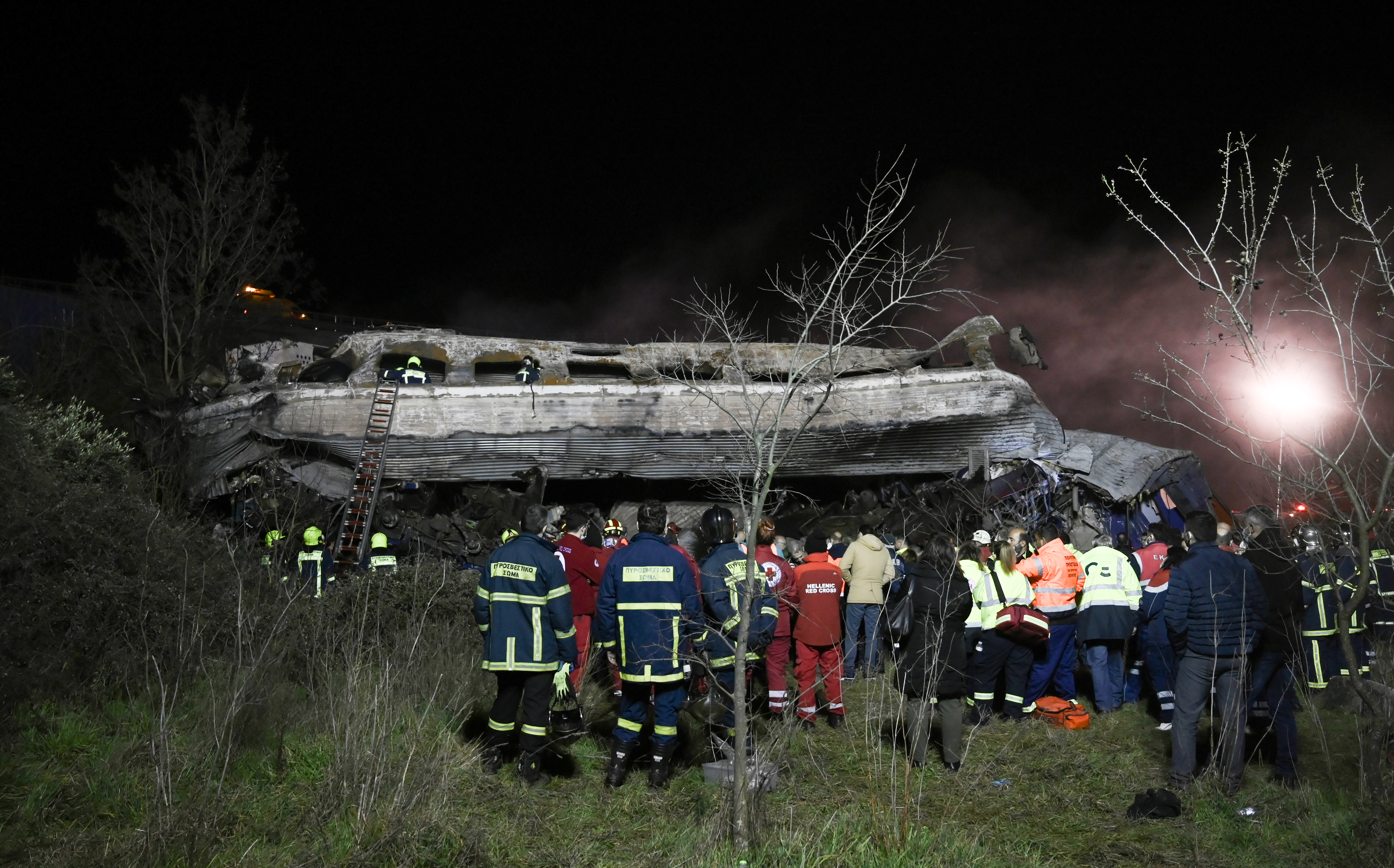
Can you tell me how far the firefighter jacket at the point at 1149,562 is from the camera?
307 inches

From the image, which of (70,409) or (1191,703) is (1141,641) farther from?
(70,409)

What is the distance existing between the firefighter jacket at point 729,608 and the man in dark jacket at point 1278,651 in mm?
3039

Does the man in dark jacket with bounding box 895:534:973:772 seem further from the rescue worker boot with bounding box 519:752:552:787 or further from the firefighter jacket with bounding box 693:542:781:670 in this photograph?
the rescue worker boot with bounding box 519:752:552:787

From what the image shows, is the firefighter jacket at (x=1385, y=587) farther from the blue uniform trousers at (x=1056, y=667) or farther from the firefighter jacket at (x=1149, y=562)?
the blue uniform trousers at (x=1056, y=667)

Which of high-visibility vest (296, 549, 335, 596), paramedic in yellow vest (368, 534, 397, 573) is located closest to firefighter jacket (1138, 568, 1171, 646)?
paramedic in yellow vest (368, 534, 397, 573)

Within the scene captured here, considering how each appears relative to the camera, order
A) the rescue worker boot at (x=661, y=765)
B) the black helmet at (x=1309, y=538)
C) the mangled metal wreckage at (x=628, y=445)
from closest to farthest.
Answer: the rescue worker boot at (x=661, y=765), the black helmet at (x=1309, y=538), the mangled metal wreckage at (x=628, y=445)

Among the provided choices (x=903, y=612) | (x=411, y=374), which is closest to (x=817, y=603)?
(x=903, y=612)

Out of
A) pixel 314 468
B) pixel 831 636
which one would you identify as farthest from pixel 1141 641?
pixel 314 468

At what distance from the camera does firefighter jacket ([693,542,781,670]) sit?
5715mm

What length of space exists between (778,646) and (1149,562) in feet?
11.5

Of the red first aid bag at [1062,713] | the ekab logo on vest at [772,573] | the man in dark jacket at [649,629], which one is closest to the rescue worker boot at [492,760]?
the man in dark jacket at [649,629]

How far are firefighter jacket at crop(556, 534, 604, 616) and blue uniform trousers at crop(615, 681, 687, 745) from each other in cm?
196

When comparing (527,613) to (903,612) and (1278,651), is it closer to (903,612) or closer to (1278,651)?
(903,612)

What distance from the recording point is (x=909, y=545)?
12.1 m
